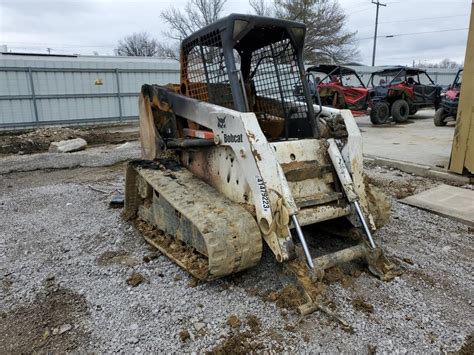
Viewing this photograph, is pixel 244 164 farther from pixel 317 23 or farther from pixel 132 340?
pixel 317 23

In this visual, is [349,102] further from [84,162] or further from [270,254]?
[270,254]

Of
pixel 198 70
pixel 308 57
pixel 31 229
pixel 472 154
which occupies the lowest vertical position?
pixel 31 229

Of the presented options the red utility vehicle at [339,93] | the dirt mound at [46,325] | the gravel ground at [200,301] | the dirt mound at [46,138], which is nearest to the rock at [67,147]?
the dirt mound at [46,138]

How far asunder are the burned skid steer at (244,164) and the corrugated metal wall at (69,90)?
458 inches

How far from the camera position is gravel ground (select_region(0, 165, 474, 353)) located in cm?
254

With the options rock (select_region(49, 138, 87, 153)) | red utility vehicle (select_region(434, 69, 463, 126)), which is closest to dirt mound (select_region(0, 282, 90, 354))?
rock (select_region(49, 138, 87, 153))

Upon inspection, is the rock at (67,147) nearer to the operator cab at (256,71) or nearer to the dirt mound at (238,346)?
the operator cab at (256,71)

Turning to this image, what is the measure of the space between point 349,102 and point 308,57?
57.2 ft

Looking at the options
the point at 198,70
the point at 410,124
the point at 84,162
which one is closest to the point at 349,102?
the point at 410,124

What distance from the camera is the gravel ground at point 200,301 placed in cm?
254

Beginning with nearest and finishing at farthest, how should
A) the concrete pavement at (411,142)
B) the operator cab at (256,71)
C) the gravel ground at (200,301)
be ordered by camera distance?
the gravel ground at (200,301), the operator cab at (256,71), the concrete pavement at (411,142)

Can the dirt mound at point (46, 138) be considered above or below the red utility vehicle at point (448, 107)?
below

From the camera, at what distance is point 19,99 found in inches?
556

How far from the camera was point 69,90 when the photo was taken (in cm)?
1510
